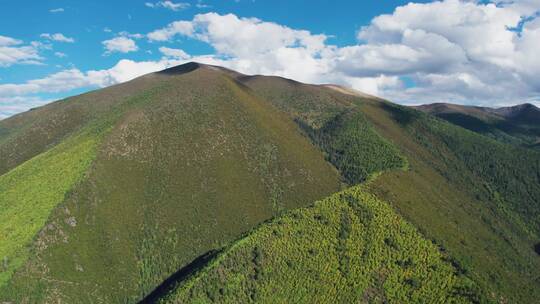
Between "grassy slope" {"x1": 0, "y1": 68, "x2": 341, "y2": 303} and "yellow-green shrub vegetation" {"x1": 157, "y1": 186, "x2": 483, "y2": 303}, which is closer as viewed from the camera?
"yellow-green shrub vegetation" {"x1": 157, "y1": 186, "x2": 483, "y2": 303}

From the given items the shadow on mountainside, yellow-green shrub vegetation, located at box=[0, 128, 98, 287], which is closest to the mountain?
yellow-green shrub vegetation, located at box=[0, 128, 98, 287]

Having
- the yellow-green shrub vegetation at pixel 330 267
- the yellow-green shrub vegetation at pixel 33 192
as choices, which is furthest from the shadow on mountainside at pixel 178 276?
the yellow-green shrub vegetation at pixel 33 192

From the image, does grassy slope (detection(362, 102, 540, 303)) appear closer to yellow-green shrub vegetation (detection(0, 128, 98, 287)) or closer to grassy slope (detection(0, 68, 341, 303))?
grassy slope (detection(0, 68, 341, 303))

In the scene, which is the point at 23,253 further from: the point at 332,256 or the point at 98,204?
the point at 332,256

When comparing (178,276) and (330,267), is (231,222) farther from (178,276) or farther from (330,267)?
(330,267)

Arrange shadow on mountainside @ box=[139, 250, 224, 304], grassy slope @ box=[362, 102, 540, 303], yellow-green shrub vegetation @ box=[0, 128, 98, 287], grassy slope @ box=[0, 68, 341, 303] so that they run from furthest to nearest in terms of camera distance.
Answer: grassy slope @ box=[362, 102, 540, 303] → grassy slope @ box=[0, 68, 341, 303] → yellow-green shrub vegetation @ box=[0, 128, 98, 287] → shadow on mountainside @ box=[139, 250, 224, 304]
